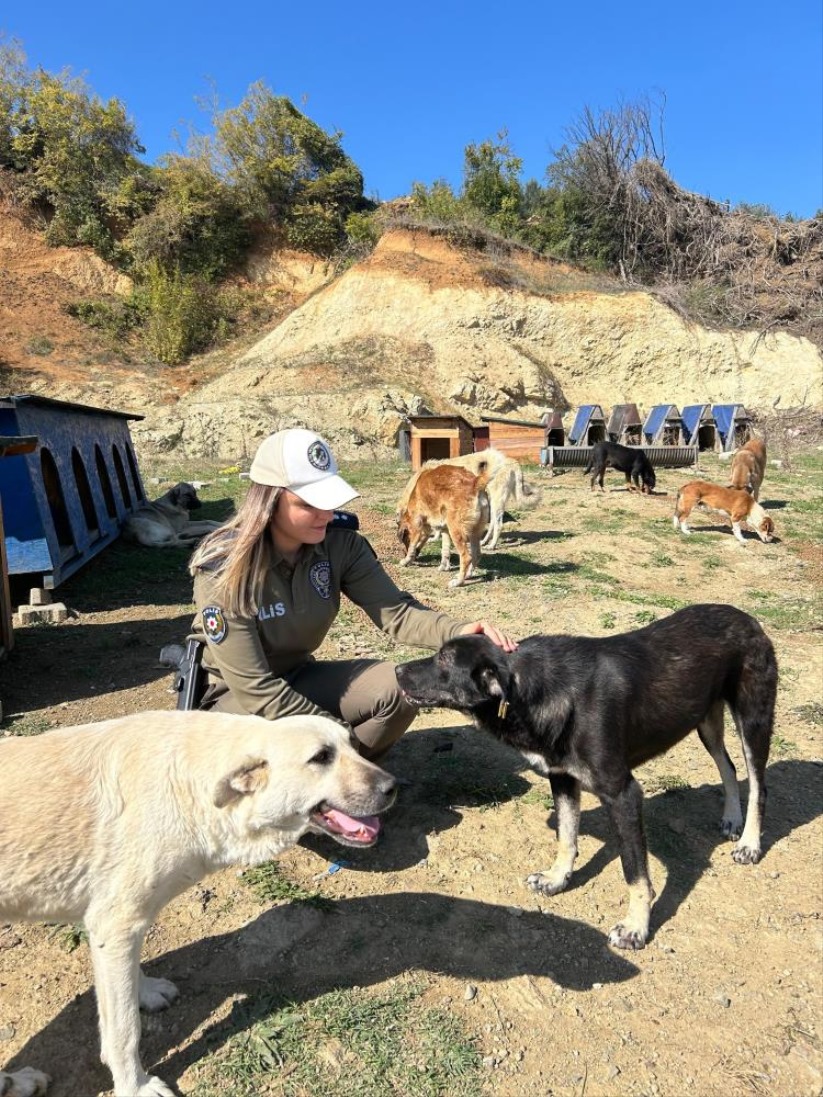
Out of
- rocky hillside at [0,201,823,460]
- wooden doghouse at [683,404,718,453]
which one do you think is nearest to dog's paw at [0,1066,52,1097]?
rocky hillside at [0,201,823,460]

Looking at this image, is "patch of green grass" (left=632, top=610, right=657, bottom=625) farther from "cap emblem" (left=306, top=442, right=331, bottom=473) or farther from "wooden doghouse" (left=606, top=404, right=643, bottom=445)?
"wooden doghouse" (left=606, top=404, right=643, bottom=445)

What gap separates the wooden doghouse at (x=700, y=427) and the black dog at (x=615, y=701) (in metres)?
21.4

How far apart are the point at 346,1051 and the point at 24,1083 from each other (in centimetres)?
97

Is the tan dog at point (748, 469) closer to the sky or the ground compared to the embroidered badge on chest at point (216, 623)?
closer to the ground

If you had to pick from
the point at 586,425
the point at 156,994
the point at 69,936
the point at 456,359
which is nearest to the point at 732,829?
the point at 156,994

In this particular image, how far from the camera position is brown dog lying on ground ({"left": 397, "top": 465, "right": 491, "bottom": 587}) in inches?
312

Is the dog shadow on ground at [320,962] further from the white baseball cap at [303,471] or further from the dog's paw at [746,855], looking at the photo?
the white baseball cap at [303,471]

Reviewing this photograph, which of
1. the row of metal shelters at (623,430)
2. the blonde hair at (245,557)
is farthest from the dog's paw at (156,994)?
the row of metal shelters at (623,430)

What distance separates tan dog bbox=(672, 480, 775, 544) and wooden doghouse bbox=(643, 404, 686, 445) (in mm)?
13007

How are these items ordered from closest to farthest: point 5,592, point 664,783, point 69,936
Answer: point 69,936 → point 664,783 → point 5,592

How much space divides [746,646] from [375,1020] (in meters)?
2.35

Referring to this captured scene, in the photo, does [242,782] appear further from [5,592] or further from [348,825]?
[5,592]

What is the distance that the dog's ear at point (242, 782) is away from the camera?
6.33ft

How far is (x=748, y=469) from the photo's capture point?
1217 cm
